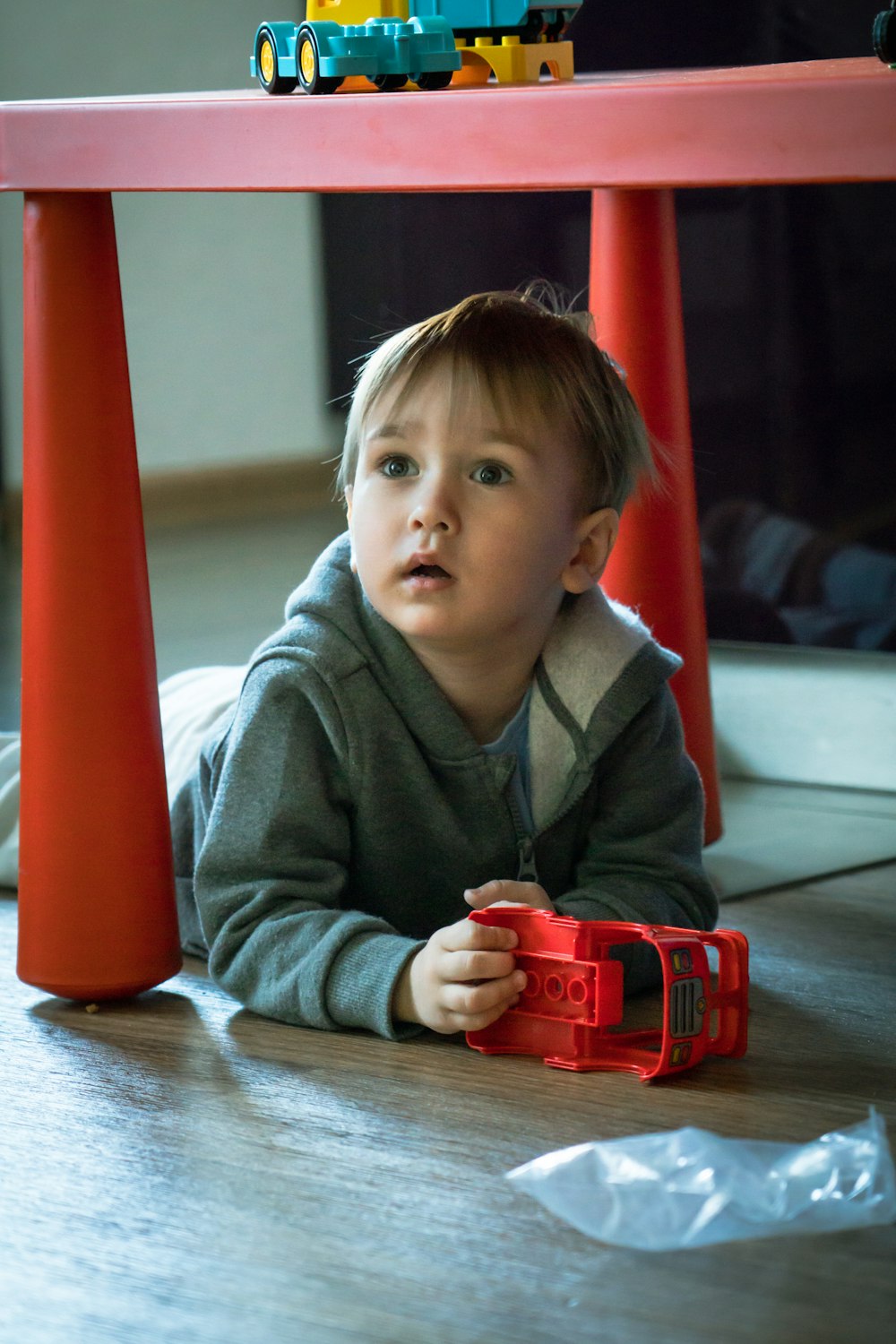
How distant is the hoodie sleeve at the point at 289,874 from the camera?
0.87m

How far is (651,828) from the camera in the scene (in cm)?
98

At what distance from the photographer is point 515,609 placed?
94 centimetres

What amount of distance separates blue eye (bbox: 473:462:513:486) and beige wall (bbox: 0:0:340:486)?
1689 mm

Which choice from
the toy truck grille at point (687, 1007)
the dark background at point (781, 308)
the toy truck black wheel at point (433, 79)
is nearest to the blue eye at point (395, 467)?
the toy truck black wheel at point (433, 79)

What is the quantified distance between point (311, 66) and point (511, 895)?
0.42 m

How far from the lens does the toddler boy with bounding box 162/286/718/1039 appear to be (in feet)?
2.96

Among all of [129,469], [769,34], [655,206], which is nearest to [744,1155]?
[129,469]

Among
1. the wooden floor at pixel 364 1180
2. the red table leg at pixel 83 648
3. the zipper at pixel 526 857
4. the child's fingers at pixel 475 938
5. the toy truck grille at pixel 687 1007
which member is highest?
the red table leg at pixel 83 648

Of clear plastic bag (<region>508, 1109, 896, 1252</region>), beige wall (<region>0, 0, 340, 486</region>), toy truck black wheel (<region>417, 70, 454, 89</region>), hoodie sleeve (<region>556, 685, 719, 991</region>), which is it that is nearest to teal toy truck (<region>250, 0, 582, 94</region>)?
toy truck black wheel (<region>417, 70, 454, 89</region>)

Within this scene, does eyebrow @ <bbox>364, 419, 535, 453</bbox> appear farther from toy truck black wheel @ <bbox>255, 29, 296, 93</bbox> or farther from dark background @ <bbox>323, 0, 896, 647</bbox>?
dark background @ <bbox>323, 0, 896, 647</bbox>

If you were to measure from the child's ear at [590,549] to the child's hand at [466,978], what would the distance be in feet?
0.74

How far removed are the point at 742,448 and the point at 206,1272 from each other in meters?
1.01

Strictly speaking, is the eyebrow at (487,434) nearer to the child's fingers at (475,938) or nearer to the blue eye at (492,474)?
the blue eye at (492,474)

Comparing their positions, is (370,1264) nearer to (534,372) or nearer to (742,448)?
(534,372)
